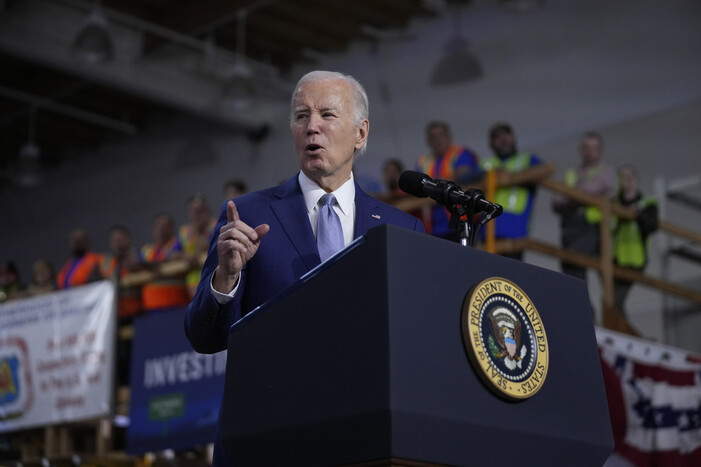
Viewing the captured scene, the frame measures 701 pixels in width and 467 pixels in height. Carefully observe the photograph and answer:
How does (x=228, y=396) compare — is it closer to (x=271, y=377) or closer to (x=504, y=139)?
(x=271, y=377)

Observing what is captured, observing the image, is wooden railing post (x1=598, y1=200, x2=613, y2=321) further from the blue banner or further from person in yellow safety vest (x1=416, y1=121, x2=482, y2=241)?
the blue banner

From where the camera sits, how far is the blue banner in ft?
20.6

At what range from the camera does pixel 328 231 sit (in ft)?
6.81

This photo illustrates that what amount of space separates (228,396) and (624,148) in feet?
30.0

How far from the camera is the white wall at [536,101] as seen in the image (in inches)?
396

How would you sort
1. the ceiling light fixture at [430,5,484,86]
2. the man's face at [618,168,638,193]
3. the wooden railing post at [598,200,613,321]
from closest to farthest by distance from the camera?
the wooden railing post at [598,200,613,321], the man's face at [618,168,638,193], the ceiling light fixture at [430,5,484,86]

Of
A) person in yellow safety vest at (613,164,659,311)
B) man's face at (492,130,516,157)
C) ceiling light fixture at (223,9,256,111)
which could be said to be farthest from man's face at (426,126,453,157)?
ceiling light fixture at (223,9,256,111)

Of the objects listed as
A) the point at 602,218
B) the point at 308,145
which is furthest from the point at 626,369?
the point at 308,145

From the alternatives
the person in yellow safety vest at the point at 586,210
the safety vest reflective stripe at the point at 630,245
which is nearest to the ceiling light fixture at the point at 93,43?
the person in yellow safety vest at the point at 586,210

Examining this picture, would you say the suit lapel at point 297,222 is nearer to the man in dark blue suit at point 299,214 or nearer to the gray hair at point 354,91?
the man in dark blue suit at point 299,214

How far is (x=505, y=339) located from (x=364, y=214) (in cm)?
60

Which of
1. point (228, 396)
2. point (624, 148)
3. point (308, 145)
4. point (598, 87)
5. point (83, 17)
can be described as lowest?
point (228, 396)

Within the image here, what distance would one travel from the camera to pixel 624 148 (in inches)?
407

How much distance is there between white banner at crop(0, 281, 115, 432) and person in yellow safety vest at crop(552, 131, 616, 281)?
3.26m
